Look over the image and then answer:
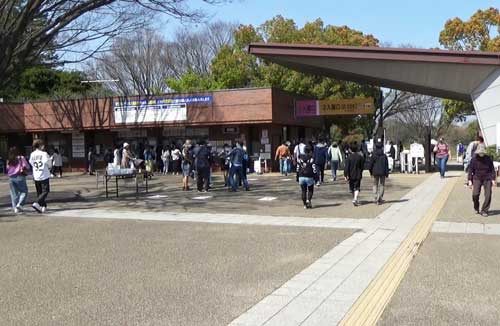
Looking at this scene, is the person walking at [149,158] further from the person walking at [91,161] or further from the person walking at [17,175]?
the person walking at [17,175]

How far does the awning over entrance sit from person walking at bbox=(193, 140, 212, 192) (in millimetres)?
9156

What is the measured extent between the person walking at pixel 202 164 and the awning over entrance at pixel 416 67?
30.0 ft

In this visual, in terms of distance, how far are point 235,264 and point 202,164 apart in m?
10.8

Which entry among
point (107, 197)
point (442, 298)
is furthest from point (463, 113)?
point (442, 298)

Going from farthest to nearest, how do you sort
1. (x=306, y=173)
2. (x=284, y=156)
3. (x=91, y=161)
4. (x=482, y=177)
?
(x=91, y=161), (x=284, y=156), (x=306, y=173), (x=482, y=177)

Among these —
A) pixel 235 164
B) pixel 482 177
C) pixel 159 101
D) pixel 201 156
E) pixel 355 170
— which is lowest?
pixel 482 177

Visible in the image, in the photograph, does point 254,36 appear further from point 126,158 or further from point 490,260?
point 490,260

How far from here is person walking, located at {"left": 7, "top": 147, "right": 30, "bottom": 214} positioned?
562 inches

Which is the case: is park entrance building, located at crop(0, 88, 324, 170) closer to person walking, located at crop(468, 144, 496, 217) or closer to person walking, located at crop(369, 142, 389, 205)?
person walking, located at crop(369, 142, 389, 205)

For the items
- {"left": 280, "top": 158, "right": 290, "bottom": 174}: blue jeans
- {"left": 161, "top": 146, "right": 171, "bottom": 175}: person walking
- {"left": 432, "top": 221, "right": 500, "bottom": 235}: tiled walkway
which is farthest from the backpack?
{"left": 161, "top": 146, "right": 171, "bottom": 175}: person walking

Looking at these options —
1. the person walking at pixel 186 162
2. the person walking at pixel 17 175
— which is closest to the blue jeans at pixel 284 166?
the person walking at pixel 186 162

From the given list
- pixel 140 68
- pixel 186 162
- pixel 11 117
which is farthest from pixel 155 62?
pixel 186 162

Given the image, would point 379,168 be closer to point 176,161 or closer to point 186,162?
point 186,162

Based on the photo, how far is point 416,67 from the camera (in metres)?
25.0
